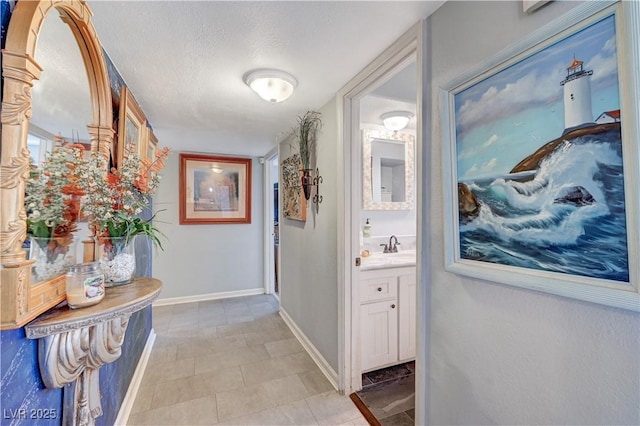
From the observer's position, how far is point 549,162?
2.65 feet

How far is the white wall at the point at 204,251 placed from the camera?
154 inches

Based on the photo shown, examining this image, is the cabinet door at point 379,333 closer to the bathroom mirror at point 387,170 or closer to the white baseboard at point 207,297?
the bathroom mirror at point 387,170

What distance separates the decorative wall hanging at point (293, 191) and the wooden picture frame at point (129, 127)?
1318 millimetres

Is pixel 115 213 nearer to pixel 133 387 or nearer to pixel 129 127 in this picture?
pixel 129 127

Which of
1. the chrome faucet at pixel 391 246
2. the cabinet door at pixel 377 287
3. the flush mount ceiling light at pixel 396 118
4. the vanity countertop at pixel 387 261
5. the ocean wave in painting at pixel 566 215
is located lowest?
the cabinet door at pixel 377 287

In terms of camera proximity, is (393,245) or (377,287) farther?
(393,245)

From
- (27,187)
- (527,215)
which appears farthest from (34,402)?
(527,215)

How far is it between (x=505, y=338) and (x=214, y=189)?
13.0 ft

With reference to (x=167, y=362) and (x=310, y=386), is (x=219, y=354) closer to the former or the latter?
(x=167, y=362)

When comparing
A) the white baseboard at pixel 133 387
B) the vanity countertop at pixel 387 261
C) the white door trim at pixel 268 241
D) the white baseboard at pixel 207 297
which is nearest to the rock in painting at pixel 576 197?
the vanity countertop at pixel 387 261

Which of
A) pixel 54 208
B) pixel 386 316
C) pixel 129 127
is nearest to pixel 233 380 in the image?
pixel 386 316

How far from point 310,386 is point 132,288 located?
157 cm

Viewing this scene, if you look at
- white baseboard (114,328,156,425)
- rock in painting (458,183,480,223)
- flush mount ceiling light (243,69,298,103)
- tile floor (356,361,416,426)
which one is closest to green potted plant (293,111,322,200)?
flush mount ceiling light (243,69,298,103)

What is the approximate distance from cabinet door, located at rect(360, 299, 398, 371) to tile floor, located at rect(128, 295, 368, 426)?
367 mm
